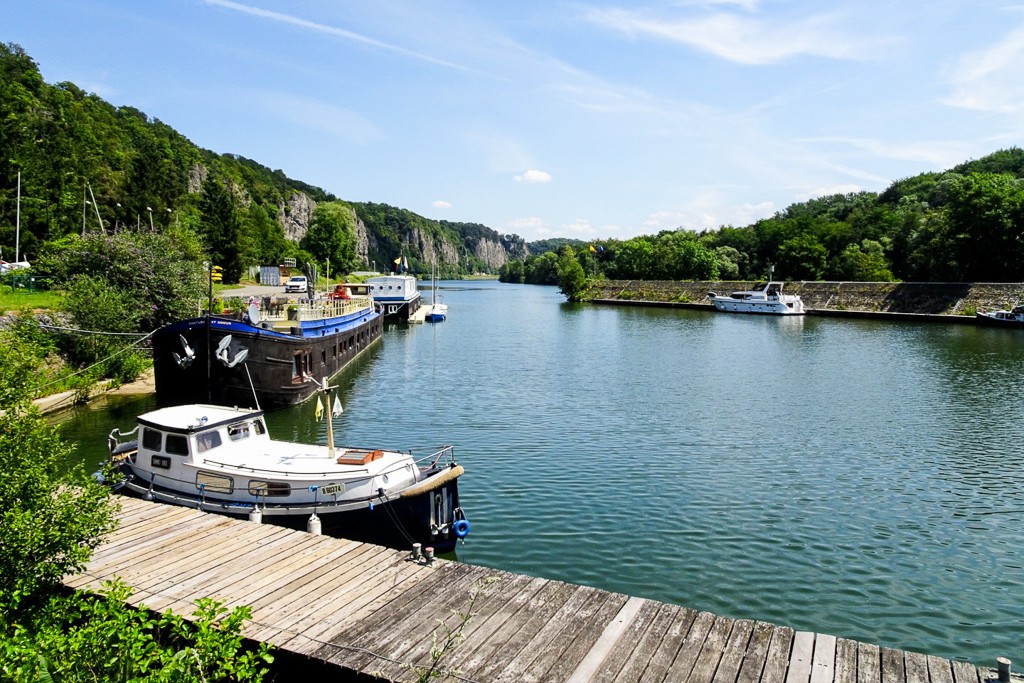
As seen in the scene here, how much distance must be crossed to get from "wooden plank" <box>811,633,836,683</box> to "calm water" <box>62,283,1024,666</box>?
4514mm

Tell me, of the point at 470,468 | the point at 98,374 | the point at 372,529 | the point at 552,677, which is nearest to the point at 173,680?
the point at 552,677

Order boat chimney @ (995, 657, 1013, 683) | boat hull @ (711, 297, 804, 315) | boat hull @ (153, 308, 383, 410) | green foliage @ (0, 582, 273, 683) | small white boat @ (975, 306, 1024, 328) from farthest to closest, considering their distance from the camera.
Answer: boat hull @ (711, 297, 804, 315) → small white boat @ (975, 306, 1024, 328) → boat hull @ (153, 308, 383, 410) → boat chimney @ (995, 657, 1013, 683) → green foliage @ (0, 582, 273, 683)

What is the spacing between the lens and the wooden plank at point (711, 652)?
9594 millimetres

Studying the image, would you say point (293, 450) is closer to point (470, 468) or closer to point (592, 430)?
point (470, 468)

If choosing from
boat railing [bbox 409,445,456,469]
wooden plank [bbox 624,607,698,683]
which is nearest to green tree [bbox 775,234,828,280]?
boat railing [bbox 409,445,456,469]

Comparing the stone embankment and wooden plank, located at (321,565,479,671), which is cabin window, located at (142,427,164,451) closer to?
wooden plank, located at (321,565,479,671)

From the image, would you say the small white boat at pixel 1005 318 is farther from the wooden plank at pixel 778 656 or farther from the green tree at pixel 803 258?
the wooden plank at pixel 778 656

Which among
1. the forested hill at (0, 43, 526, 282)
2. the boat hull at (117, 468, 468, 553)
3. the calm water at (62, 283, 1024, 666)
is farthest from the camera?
the forested hill at (0, 43, 526, 282)

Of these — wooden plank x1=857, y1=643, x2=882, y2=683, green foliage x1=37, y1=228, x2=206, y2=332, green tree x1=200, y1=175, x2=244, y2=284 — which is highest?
green tree x1=200, y1=175, x2=244, y2=284

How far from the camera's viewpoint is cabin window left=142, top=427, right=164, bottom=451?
738 inches

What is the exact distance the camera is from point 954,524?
65.6 feet

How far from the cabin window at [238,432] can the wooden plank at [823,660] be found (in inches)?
627

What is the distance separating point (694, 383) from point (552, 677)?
116 feet

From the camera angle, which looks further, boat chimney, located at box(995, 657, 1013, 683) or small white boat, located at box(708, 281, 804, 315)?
small white boat, located at box(708, 281, 804, 315)
